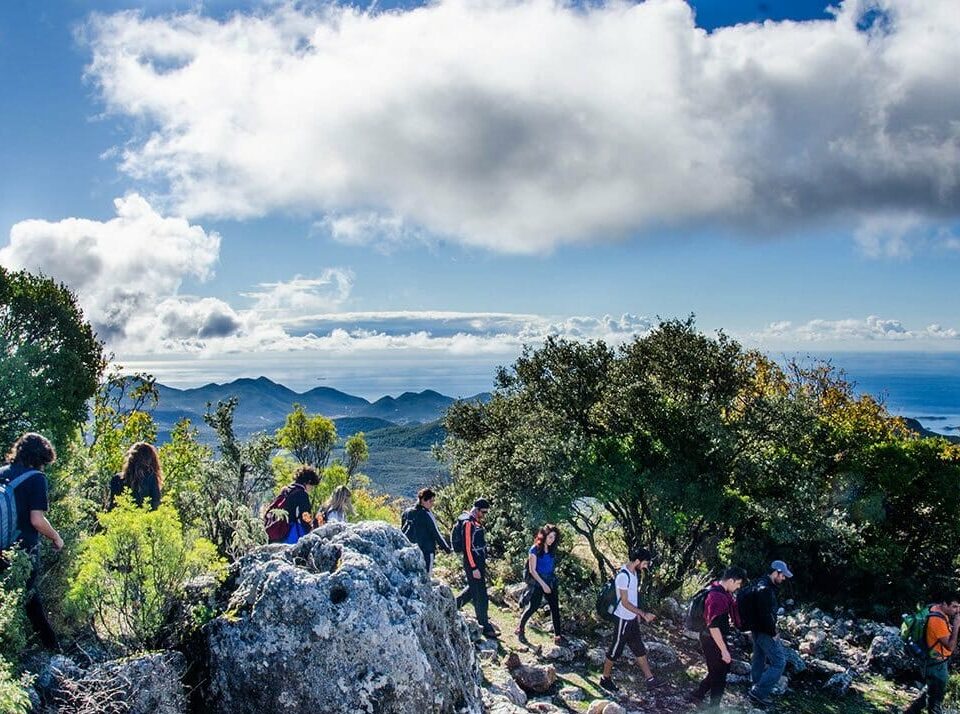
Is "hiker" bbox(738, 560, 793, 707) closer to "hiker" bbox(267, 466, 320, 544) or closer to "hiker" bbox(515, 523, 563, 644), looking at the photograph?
"hiker" bbox(515, 523, 563, 644)

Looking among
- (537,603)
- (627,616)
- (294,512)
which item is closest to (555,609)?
(537,603)

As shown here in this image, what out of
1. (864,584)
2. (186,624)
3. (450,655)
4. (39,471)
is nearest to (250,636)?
(186,624)

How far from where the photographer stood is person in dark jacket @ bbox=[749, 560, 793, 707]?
409 inches

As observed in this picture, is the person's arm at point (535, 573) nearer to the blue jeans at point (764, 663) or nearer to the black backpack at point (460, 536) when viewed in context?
the black backpack at point (460, 536)

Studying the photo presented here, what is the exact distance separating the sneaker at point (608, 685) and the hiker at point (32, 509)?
8364 mm

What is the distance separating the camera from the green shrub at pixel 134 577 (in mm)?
5988

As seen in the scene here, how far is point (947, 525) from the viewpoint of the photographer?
1717 cm

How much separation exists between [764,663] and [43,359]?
13.3 meters

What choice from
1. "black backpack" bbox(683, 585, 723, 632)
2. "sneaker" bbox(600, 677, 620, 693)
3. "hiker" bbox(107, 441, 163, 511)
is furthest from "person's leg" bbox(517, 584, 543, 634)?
"hiker" bbox(107, 441, 163, 511)

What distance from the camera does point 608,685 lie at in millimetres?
10797

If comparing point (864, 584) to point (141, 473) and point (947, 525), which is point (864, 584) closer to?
point (947, 525)

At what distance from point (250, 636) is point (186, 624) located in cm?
75

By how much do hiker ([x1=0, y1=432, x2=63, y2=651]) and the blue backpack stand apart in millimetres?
12

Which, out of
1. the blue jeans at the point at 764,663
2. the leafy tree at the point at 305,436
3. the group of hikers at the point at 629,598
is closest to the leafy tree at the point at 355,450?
the leafy tree at the point at 305,436
